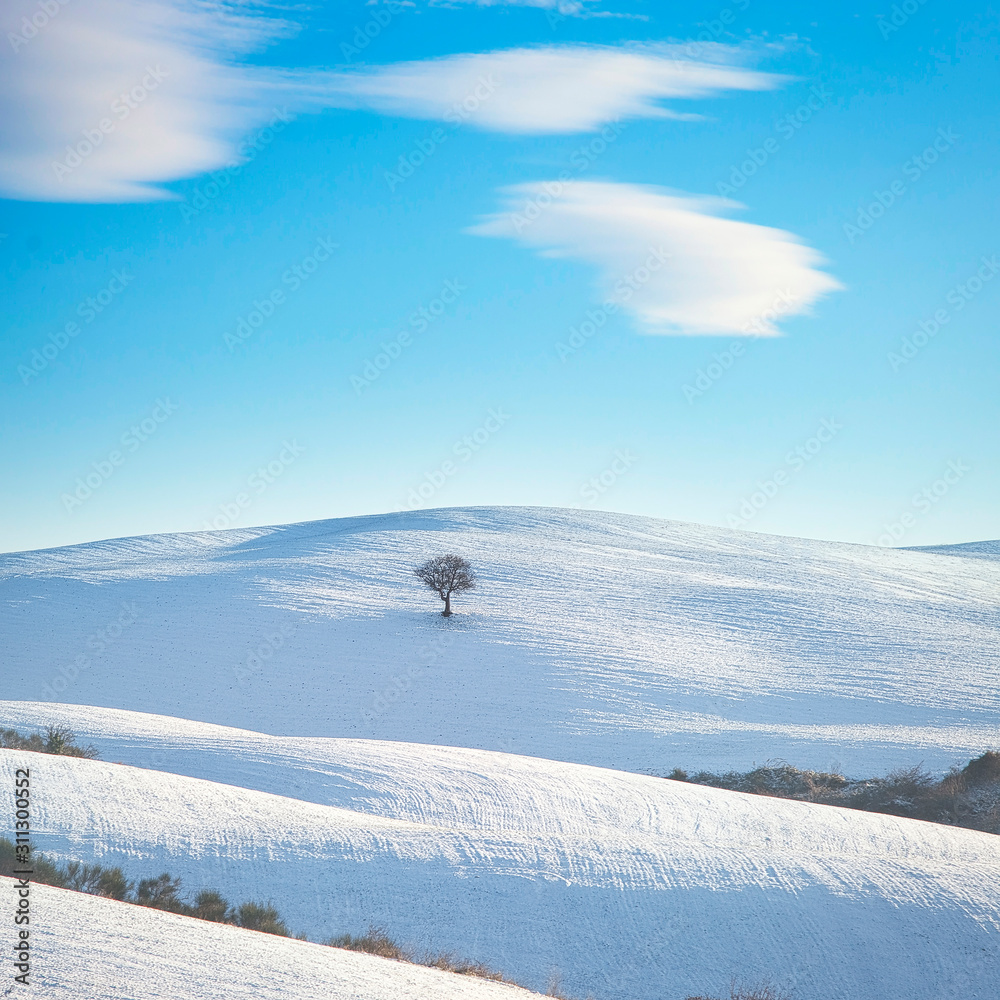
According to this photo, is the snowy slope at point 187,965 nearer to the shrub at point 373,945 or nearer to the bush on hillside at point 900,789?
the shrub at point 373,945

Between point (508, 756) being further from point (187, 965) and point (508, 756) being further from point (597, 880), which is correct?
point (187, 965)

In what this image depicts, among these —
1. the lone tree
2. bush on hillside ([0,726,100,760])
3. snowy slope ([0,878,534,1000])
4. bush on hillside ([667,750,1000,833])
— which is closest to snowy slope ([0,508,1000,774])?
the lone tree

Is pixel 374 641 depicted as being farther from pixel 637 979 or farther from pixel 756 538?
pixel 756 538

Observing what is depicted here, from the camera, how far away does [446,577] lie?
1405 inches

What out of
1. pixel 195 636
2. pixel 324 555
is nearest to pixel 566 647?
pixel 195 636

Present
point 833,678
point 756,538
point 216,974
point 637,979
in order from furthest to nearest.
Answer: point 756,538
point 833,678
point 637,979
point 216,974

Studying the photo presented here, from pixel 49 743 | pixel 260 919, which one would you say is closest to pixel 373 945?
pixel 260 919

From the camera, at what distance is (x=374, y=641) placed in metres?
31.2

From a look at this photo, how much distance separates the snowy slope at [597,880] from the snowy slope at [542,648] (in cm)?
964

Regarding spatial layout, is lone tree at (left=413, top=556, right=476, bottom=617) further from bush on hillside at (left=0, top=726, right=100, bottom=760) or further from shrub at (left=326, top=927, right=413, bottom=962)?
shrub at (left=326, top=927, right=413, bottom=962)

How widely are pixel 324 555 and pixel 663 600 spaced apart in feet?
60.7

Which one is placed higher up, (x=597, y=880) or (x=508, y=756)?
(x=508, y=756)

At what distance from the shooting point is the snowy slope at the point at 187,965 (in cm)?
487

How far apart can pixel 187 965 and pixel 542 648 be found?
82.7 feet
